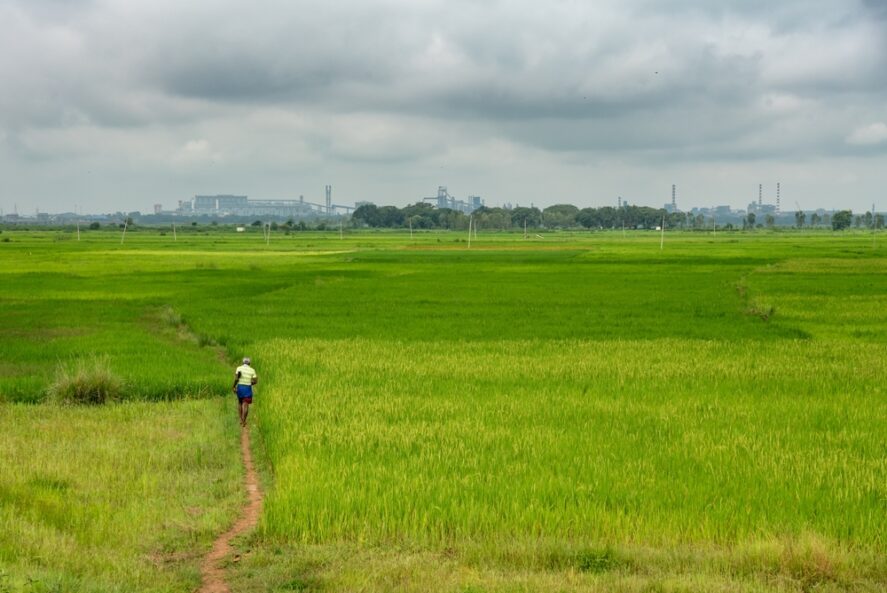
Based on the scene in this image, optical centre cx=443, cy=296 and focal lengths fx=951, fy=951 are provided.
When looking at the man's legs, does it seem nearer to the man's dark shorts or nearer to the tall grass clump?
the man's dark shorts

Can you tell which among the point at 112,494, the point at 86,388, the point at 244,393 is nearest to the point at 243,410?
the point at 244,393

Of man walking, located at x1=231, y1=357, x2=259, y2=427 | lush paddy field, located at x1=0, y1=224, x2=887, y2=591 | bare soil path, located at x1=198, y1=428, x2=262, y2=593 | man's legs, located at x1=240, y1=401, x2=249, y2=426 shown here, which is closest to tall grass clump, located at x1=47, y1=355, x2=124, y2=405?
lush paddy field, located at x1=0, y1=224, x2=887, y2=591

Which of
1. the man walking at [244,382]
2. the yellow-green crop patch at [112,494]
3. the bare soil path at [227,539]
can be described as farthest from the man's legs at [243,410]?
the bare soil path at [227,539]

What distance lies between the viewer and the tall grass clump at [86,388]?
14227mm

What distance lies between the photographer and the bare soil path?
6.98 metres

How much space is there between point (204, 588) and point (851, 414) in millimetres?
8628

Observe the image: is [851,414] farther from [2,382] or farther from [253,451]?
[2,382]

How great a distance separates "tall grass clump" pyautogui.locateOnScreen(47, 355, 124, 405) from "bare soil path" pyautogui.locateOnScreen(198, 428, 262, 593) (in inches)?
175

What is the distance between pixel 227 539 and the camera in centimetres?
804

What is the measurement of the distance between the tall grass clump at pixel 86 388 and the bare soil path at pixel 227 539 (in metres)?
4.44

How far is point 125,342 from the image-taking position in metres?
19.8

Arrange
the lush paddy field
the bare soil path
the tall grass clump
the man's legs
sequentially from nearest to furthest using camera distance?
1. the bare soil path
2. the lush paddy field
3. the man's legs
4. the tall grass clump

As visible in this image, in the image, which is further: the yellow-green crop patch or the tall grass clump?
the tall grass clump

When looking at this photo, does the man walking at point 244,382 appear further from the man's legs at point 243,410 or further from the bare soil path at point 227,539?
the bare soil path at point 227,539
